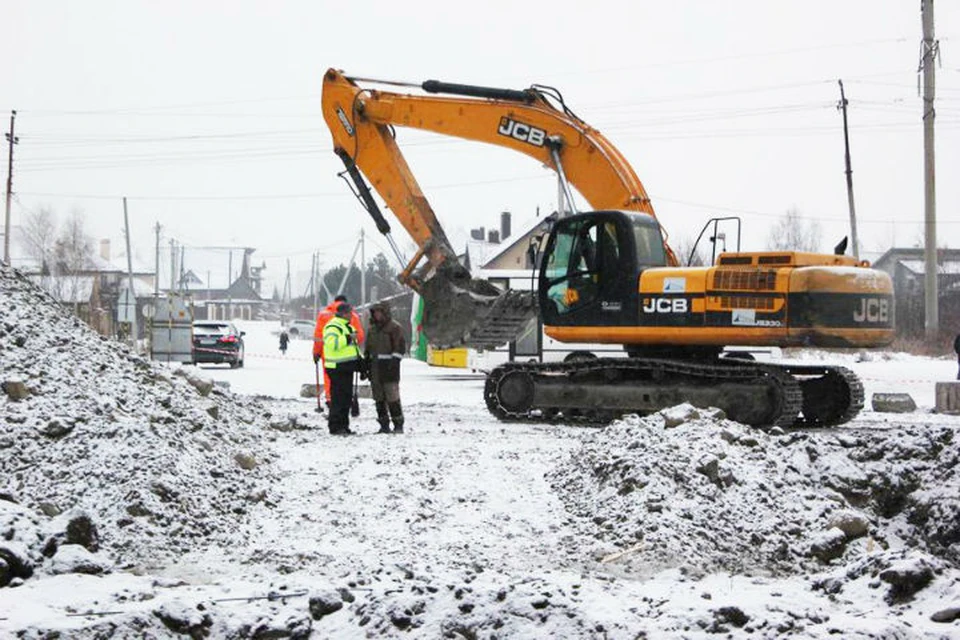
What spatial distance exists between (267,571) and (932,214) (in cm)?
2425

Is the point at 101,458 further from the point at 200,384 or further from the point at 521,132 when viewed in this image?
the point at 521,132

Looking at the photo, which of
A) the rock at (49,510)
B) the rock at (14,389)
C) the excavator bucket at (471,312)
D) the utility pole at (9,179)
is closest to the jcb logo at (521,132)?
the excavator bucket at (471,312)

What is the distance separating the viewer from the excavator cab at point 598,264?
15.2 m

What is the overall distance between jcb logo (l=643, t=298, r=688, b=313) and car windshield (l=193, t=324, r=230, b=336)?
23541 mm

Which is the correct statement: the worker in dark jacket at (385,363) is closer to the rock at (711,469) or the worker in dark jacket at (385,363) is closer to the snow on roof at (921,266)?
the rock at (711,469)

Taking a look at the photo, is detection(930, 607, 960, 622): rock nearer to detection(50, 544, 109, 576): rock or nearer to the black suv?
detection(50, 544, 109, 576): rock

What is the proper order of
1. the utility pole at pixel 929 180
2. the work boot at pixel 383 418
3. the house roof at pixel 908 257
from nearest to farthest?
1. the work boot at pixel 383 418
2. the utility pole at pixel 929 180
3. the house roof at pixel 908 257

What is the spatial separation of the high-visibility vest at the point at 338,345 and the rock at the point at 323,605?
797 cm

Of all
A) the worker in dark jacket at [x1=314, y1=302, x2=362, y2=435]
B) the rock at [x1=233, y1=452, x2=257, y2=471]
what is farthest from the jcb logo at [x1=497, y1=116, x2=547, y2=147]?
the rock at [x1=233, y1=452, x2=257, y2=471]

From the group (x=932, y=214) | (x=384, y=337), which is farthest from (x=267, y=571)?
(x=932, y=214)

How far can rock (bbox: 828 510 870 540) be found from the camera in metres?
8.06

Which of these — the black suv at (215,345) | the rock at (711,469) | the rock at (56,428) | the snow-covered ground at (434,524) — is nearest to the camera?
the snow-covered ground at (434,524)

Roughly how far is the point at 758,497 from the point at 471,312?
8264 millimetres

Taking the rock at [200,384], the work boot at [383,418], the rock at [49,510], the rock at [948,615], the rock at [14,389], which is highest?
the rock at [14,389]
